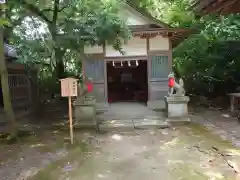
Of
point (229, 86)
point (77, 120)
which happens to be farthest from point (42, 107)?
point (229, 86)

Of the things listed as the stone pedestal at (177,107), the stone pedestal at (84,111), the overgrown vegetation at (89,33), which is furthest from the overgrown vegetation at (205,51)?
the stone pedestal at (84,111)

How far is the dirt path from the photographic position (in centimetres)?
583

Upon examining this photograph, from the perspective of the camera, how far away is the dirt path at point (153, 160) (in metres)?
5.83

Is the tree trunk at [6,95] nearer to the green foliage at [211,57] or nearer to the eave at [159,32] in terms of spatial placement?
the eave at [159,32]

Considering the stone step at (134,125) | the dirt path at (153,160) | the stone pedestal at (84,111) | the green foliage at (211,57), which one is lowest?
the dirt path at (153,160)

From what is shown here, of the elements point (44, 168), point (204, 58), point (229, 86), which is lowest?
point (44, 168)

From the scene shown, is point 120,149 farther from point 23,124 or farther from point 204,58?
point 204,58

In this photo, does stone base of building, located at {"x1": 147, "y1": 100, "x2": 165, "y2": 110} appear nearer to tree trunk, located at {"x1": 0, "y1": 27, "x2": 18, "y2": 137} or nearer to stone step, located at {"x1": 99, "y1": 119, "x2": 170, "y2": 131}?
stone step, located at {"x1": 99, "y1": 119, "x2": 170, "y2": 131}

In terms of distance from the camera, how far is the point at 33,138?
29.9 feet

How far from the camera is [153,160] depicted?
22.1 ft

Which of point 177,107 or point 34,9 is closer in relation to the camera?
point 34,9

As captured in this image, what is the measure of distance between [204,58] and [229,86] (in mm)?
2619

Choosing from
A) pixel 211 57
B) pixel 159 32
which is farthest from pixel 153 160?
pixel 211 57

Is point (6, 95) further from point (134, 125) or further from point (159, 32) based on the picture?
point (159, 32)
